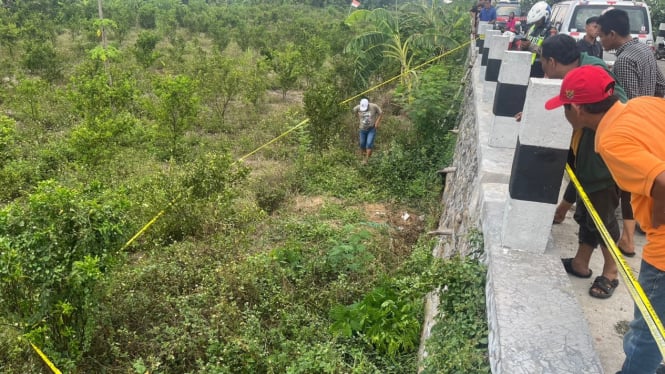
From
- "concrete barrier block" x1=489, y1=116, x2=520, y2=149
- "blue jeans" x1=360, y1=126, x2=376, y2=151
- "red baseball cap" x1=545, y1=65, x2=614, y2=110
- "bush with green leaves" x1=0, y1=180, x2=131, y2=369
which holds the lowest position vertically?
"blue jeans" x1=360, y1=126, x2=376, y2=151

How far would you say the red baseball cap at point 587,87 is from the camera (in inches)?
89.0

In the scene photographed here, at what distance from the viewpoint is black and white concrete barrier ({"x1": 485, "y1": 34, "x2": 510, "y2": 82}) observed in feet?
18.1

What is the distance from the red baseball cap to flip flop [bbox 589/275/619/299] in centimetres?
118

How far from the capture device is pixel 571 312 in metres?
2.28

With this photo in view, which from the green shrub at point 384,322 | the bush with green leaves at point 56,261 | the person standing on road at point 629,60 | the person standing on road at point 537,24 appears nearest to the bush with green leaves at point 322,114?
the person standing on road at point 537,24

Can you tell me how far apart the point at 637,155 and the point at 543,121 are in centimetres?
70

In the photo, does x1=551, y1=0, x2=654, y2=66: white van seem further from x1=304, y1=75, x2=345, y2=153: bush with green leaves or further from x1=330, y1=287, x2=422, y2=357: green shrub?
x1=330, y1=287, x2=422, y2=357: green shrub

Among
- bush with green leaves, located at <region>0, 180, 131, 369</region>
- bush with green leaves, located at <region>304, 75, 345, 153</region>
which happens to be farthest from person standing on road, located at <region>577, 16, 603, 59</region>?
bush with green leaves, located at <region>0, 180, 131, 369</region>

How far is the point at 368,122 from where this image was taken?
9.23 meters

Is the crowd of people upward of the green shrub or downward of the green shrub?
upward

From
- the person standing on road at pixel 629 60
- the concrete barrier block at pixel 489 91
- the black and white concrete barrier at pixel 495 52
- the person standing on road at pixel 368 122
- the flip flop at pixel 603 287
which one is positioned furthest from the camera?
the person standing on road at pixel 368 122

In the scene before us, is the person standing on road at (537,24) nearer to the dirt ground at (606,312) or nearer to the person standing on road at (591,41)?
the person standing on road at (591,41)

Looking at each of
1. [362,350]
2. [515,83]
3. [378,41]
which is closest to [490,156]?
[515,83]

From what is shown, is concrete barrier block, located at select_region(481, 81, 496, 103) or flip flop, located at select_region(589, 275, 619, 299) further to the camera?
concrete barrier block, located at select_region(481, 81, 496, 103)
